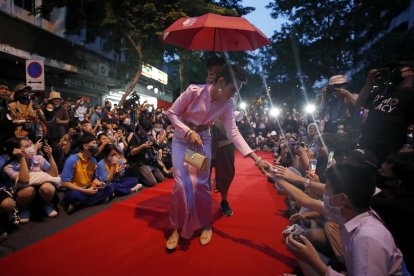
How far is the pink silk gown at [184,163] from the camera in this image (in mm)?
2861

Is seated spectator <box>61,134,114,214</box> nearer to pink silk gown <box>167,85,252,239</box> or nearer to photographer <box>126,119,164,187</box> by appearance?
photographer <box>126,119,164,187</box>

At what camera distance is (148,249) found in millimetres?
2799

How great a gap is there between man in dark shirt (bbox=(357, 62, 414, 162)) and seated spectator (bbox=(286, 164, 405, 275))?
123 cm

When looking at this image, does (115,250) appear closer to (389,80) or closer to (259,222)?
(259,222)

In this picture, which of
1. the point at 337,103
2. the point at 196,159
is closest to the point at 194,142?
the point at 196,159

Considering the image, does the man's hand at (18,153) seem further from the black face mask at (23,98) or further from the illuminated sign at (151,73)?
the illuminated sign at (151,73)

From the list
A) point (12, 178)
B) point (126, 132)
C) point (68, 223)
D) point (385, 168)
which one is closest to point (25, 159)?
point (12, 178)

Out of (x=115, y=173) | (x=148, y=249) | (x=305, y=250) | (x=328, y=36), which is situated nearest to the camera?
(x=305, y=250)

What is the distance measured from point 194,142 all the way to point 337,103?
10.0ft

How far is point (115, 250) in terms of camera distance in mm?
2773

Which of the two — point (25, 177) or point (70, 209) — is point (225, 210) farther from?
point (25, 177)

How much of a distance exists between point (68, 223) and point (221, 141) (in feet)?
7.00

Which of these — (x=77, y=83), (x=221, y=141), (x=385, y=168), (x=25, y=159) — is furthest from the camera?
(x=77, y=83)

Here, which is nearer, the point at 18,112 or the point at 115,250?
the point at 115,250
